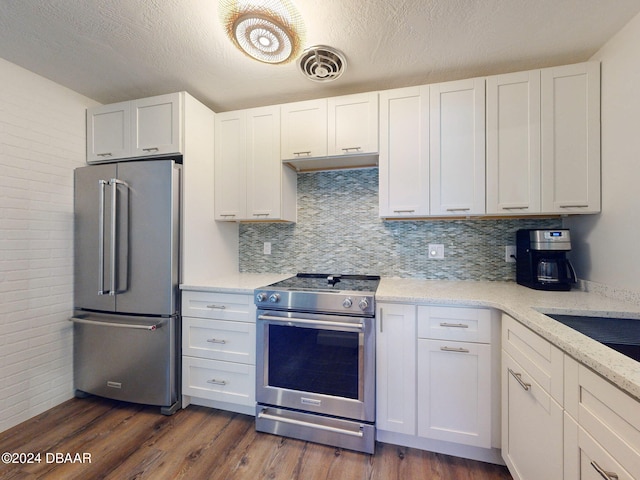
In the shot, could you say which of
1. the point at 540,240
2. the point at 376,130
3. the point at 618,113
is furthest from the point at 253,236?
the point at 618,113

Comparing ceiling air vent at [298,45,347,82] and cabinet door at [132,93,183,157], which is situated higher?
ceiling air vent at [298,45,347,82]

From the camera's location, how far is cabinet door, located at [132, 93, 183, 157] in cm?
194

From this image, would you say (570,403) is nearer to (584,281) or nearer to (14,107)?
(584,281)

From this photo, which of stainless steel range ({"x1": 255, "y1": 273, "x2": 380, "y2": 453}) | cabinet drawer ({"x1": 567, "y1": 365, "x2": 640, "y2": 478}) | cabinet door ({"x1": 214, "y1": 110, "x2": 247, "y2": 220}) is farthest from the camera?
cabinet door ({"x1": 214, "y1": 110, "x2": 247, "y2": 220})

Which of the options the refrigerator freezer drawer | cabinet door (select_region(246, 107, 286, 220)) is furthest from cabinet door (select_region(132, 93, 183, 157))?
the refrigerator freezer drawer

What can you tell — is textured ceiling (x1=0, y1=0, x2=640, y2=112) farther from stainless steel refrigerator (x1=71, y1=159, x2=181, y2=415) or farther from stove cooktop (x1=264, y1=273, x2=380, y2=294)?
stove cooktop (x1=264, y1=273, x2=380, y2=294)

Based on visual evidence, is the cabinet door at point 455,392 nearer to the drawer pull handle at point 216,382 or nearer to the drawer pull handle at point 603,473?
the drawer pull handle at point 603,473

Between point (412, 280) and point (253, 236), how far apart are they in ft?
4.83

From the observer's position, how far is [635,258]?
1.31 m

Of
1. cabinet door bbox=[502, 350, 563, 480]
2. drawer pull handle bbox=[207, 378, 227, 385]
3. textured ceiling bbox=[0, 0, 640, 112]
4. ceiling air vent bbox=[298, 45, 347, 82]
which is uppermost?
textured ceiling bbox=[0, 0, 640, 112]

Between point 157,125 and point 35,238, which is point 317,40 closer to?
point 157,125

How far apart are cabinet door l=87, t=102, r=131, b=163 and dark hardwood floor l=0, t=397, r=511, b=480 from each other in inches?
75.6

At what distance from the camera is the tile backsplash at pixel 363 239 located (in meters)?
2.00

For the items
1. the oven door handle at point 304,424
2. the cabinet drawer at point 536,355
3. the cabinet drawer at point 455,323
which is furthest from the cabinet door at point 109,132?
the cabinet drawer at point 536,355
